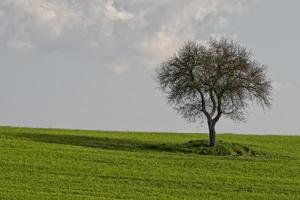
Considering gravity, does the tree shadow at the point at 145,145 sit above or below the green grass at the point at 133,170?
above

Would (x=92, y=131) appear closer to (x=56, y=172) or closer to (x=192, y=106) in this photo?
(x=192, y=106)

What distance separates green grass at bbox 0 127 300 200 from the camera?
132ft

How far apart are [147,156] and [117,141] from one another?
10.9 meters

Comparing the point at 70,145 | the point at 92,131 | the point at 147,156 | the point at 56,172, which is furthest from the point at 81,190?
the point at 92,131

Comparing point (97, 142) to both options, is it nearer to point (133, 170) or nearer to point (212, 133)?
point (212, 133)

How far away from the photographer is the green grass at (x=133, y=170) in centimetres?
4031

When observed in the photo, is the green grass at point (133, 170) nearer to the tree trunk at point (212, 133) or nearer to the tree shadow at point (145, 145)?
the tree shadow at point (145, 145)

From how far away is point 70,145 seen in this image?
2308 inches

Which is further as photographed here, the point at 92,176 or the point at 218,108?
the point at 218,108

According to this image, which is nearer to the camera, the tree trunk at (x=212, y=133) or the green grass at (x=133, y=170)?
the green grass at (x=133, y=170)

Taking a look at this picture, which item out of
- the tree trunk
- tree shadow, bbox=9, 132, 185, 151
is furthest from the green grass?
the tree trunk

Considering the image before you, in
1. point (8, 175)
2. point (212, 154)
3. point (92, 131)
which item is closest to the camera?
point (8, 175)

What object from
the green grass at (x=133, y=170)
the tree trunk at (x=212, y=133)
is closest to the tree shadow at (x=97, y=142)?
the green grass at (x=133, y=170)

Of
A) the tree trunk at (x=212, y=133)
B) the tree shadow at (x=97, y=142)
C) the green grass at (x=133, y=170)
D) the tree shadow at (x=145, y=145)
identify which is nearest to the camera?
the green grass at (x=133, y=170)
